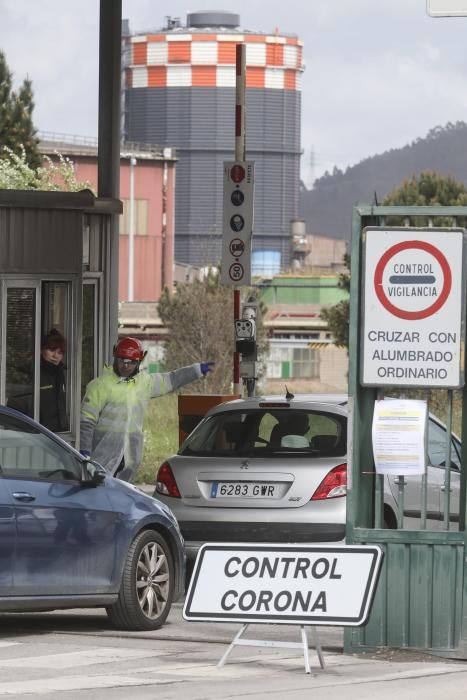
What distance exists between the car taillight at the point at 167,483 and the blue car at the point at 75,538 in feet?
5.05

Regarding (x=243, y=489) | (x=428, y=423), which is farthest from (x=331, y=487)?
(x=428, y=423)

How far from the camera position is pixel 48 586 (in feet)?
34.4

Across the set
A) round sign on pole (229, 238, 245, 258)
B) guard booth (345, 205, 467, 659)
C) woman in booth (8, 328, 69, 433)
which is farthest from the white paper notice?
round sign on pole (229, 238, 245, 258)

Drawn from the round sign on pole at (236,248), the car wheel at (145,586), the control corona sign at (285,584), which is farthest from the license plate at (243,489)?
the round sign on pole at (236,248)

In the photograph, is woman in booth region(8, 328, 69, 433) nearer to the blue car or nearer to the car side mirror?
the blue car

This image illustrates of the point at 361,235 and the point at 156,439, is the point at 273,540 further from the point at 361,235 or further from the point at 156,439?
the point at 156,439

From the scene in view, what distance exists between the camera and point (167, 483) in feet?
43.6

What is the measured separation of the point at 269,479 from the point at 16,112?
1905 inches

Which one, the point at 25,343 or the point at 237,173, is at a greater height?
the point at 237,173

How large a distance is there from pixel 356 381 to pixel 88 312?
9.83 metres

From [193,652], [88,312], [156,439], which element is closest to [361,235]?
[193,652]

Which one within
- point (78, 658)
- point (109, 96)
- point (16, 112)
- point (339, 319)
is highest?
point (16, 112)

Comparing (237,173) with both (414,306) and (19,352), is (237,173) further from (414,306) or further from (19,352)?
(414,306)

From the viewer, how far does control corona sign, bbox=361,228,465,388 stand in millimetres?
9875
